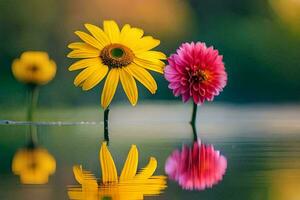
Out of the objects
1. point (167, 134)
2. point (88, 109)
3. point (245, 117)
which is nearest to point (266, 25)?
point (245, 117)

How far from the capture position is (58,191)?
94 cm

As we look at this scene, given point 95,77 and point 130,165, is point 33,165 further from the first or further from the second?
point 95,77

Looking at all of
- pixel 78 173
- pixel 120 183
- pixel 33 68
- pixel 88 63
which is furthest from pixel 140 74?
pixel 120 183

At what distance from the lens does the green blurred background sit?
2.45 m

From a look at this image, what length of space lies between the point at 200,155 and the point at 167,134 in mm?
488

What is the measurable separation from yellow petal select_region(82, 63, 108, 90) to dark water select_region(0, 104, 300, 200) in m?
0.13

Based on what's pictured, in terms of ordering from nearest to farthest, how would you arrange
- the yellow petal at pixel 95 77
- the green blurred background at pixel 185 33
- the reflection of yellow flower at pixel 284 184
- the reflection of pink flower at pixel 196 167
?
the reflection of yellow flower at pixel 284 184, the reflection of pink flower at pixel 196 167, the yellow petal at pixel 95 77, the green blurred background at pixel 185 33

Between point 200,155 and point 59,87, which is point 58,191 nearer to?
point 200,155

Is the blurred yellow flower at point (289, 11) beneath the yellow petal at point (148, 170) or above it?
above

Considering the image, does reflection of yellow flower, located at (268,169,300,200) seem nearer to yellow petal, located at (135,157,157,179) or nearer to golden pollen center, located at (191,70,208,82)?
yellow petal, located at (135,157,157,179)

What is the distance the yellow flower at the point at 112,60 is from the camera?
197 cm

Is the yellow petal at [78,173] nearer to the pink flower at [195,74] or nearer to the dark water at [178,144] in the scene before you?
the dark water at [178,144]

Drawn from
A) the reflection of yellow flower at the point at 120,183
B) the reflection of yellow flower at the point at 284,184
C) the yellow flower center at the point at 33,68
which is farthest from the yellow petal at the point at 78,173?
the yellow flower center at the point at 33,68

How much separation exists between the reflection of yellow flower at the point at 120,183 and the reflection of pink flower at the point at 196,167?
1.2 inches
